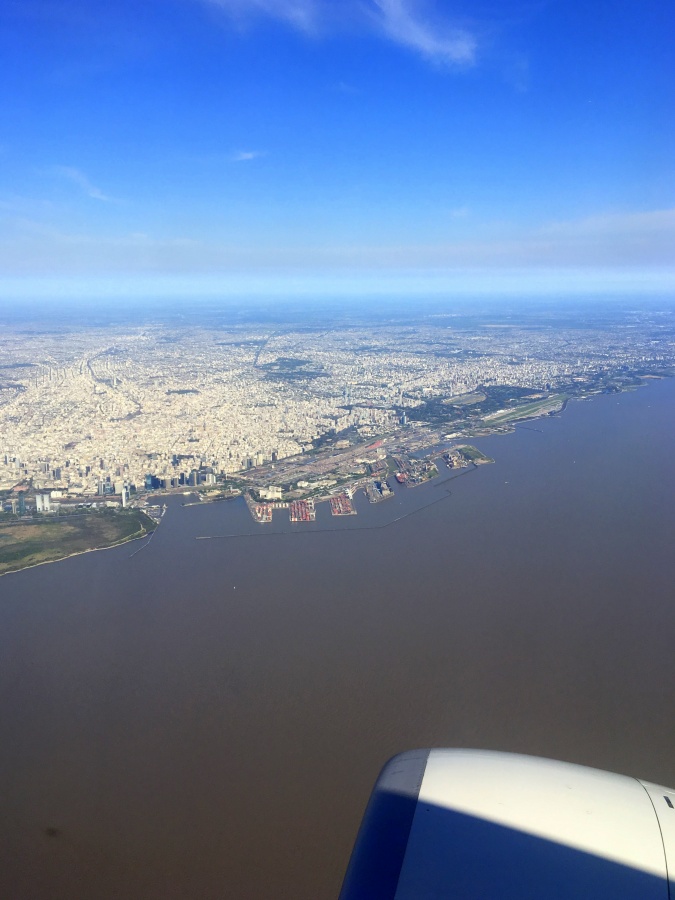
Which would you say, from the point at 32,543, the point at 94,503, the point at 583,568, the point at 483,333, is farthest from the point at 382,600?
the point at 483,333

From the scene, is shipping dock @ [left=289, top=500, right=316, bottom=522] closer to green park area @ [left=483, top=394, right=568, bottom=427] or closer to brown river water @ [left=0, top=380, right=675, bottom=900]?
brown river water @ [left=0, top=380, right=675, bottom=900]

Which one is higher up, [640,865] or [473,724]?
[640,865]

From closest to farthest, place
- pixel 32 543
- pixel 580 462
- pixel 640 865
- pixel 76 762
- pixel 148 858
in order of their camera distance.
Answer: pixel 640 865
pixel 148 858
pixel 76 762
pixel 32 543
pixel 580 462

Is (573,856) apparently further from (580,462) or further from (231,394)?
(231,394)

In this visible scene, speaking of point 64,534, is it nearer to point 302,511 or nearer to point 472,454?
point 302,511

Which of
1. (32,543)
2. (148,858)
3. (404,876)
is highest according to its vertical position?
(404,876)

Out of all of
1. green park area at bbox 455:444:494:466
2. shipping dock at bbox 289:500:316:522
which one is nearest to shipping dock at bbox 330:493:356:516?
shipping dock at bbox 289:500:316:522

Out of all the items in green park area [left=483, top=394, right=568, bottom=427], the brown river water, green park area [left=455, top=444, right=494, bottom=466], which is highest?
green park area [left=483, top=394, right=568, bottom=427]
